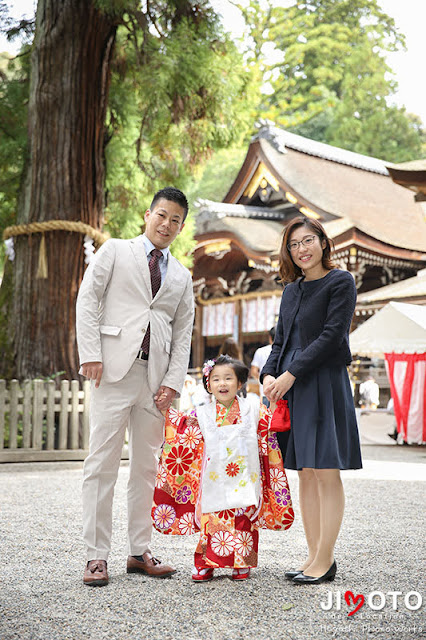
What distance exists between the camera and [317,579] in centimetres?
260

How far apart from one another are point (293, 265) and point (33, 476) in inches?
149

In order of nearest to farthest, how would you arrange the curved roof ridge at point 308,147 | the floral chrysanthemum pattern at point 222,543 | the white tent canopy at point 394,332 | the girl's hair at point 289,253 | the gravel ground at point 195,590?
the gravel ground at point 195,590
the floral chrysanthemum pattern at point 222,543
the girl's hair at point 289,253
the white tent canopy at point 394,332
the curved roof ridge at point 308,147

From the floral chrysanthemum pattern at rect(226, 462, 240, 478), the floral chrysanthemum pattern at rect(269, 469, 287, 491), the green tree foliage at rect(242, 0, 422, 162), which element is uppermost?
the green tree foliage at rect(242, 0, 422, 162)

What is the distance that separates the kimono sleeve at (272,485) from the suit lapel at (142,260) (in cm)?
75

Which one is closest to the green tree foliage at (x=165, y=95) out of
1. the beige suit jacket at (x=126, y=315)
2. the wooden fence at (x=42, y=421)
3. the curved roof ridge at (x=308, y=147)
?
the wooden fence at (x=42, y=421)

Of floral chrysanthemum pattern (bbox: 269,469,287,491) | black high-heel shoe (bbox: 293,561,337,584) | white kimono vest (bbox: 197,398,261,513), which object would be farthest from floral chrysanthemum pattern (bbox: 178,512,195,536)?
black high-heel shoe (bbox: 293,561,337,584)

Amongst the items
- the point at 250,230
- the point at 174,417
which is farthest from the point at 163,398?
the point at 250,230

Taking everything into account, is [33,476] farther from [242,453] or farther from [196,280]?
[196,280]

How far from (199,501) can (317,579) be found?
56 centimetres

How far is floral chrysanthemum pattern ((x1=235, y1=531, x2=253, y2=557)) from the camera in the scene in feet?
8.79

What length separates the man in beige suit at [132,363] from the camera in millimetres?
2740

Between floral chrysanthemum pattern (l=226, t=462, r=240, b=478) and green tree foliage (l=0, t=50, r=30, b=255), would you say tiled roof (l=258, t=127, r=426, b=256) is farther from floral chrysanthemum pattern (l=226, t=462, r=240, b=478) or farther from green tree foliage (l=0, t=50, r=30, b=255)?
floral chrysanthemum pattern (l=226, t=462, r=240, b=478)

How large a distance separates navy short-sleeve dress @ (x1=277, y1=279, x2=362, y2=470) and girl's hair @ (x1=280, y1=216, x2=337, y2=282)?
371 millimetres

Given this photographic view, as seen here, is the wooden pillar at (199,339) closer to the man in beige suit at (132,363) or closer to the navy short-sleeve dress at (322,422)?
the man in beige suit at (132,363)
